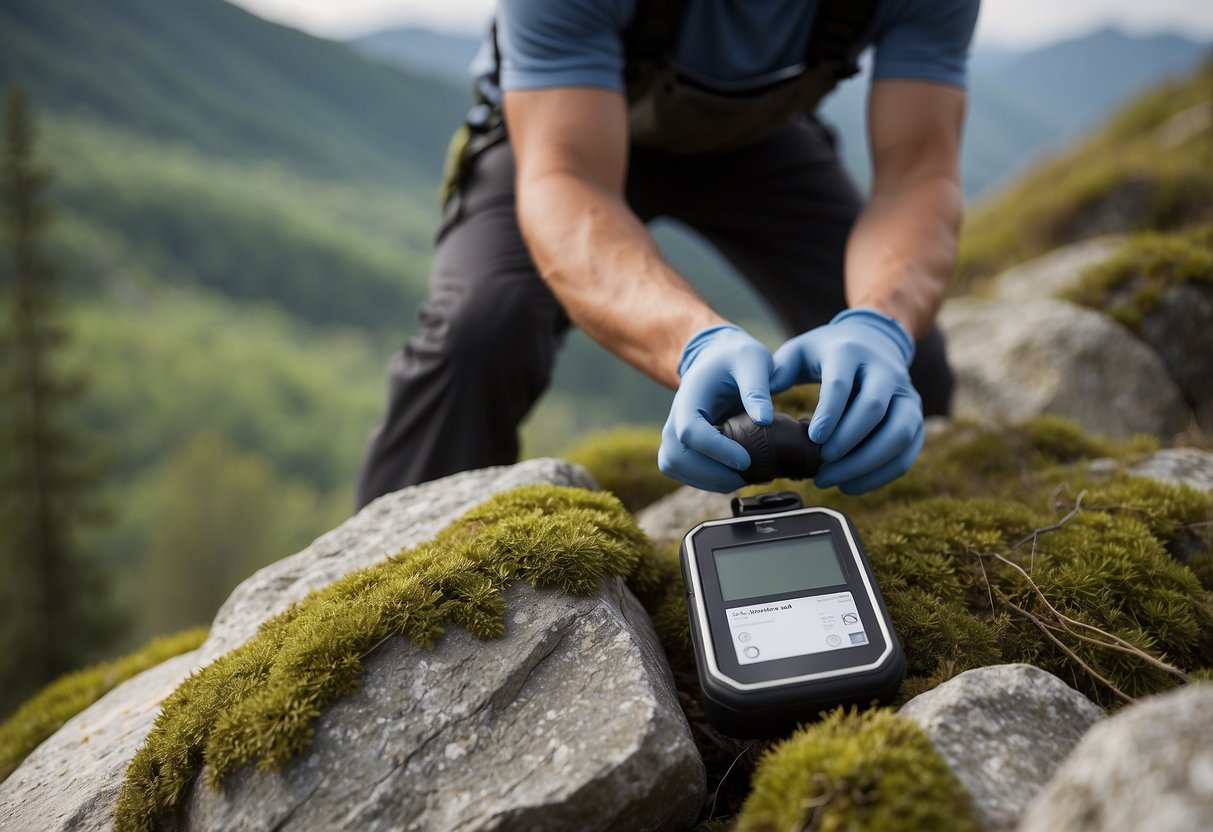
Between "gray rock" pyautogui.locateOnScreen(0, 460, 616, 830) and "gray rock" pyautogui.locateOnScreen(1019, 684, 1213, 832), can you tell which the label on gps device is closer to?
"gray rock" pyautogui.locateOnScreen(1019, 684, 1213, 832)

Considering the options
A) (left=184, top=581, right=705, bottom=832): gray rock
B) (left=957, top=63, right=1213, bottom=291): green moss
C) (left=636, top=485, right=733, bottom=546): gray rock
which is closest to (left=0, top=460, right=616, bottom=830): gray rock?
(left=636, top=485, right=733, bottom=546): gray rock

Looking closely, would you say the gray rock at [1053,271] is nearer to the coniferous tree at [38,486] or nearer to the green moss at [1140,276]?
the green moss at [1140,276]

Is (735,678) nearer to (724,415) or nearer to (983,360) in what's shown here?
(724,415)

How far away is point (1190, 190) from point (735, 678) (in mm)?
9124

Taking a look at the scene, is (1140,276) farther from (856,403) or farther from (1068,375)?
(856,403)

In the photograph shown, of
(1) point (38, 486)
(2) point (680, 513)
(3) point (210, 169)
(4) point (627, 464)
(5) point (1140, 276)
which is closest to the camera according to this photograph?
(2) point (680, 513)

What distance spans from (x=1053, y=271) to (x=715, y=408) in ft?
20.5

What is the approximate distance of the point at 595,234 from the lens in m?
3.40

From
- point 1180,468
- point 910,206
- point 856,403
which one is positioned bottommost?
point 1180,468

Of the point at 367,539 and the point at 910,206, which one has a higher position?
the point at 910,206

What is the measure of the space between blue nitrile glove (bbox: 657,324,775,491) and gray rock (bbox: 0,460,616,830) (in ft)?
1.96

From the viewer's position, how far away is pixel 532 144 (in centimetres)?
372

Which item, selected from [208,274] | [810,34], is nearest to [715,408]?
[810,34]

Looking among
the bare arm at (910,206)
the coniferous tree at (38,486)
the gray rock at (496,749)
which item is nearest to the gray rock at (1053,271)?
the bare arm at (910,206)
